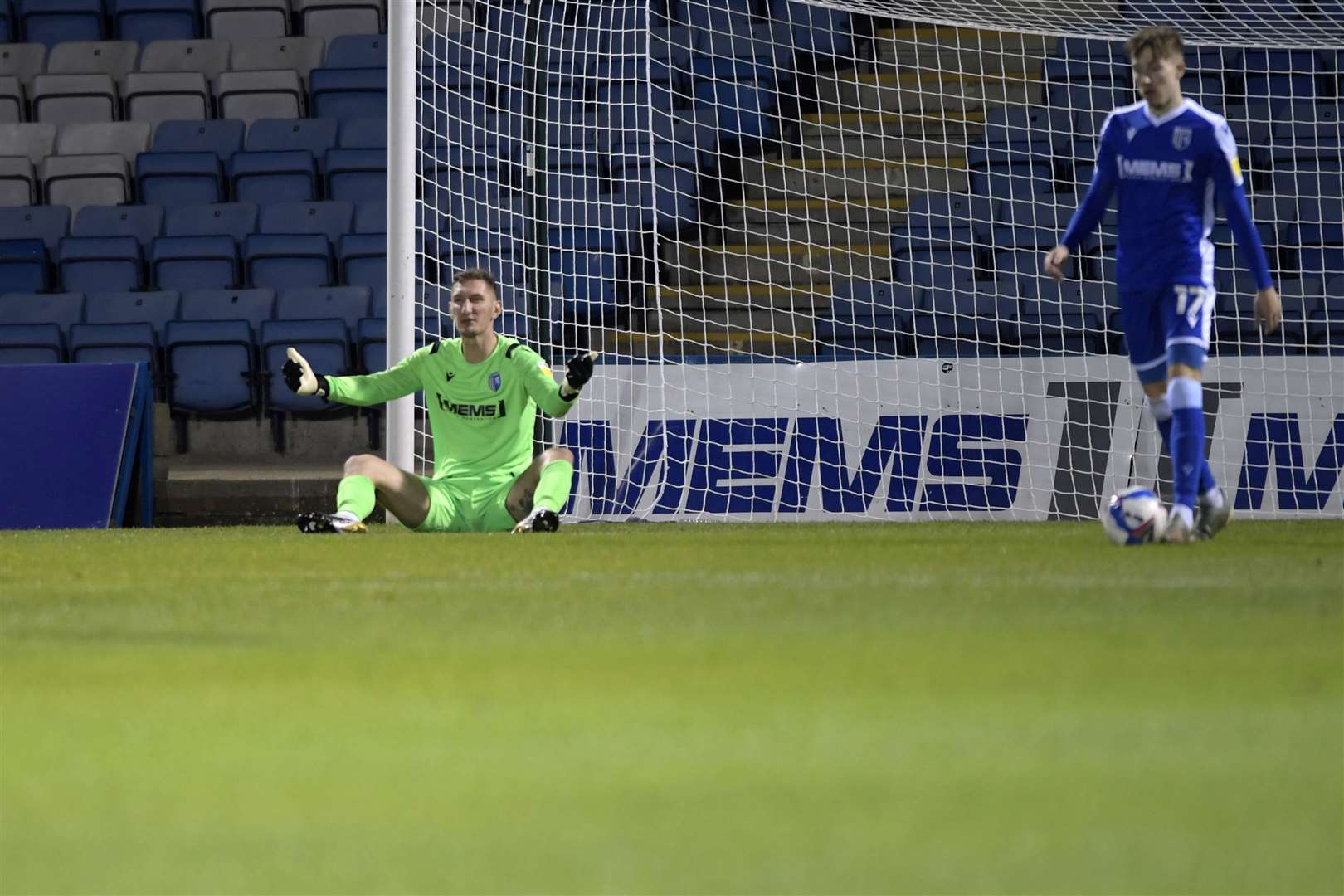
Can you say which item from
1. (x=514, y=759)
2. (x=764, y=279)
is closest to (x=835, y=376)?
(x=764, y=279)

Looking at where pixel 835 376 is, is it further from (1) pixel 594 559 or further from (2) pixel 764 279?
(1) pixel 594 559

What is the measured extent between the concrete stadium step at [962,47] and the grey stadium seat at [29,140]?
6.27 m

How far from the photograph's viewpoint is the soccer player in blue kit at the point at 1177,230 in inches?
219

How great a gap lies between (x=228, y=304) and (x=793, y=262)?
3.74 meters

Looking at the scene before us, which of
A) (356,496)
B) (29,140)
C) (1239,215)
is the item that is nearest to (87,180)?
(29,140)

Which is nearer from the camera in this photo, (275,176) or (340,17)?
(275,176)

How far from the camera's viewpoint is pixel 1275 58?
10.7 meters

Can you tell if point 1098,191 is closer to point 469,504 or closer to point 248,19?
point 469,504

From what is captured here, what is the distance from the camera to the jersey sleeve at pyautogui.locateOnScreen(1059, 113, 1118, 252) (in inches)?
228

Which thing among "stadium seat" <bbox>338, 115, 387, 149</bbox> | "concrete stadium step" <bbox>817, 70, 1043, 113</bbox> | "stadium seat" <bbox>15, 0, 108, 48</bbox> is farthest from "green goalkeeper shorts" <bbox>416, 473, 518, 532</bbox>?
"stadium seat" <bbox>15, 0, 108, 48</bbox>

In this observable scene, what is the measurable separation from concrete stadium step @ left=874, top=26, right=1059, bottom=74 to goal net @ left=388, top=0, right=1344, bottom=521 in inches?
1.1

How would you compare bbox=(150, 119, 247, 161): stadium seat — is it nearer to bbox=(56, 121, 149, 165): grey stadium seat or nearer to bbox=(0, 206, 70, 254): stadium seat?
bbox=(56, 121, 149, 165): grey stadium seat

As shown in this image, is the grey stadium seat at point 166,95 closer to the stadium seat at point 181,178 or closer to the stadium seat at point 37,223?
the stadium seat at point 181,178

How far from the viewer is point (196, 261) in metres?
11.8
